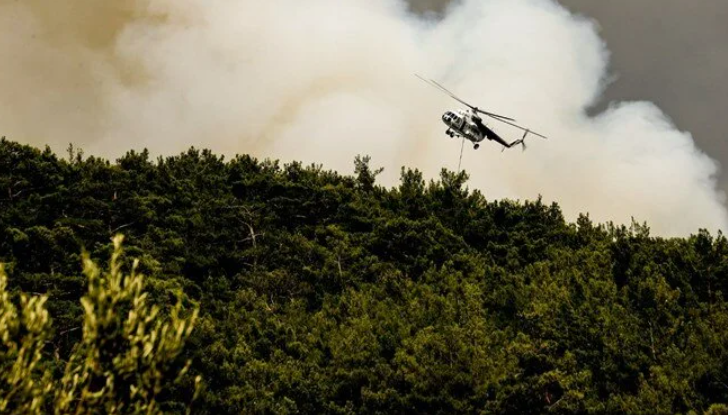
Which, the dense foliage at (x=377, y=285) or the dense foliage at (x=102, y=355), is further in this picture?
the dense foliage at (x=377, y=285)

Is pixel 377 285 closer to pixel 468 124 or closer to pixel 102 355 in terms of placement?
pixel 468 124

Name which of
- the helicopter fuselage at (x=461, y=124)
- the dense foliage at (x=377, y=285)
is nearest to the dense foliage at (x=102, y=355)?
the dense foliage at (x=377, y=285)

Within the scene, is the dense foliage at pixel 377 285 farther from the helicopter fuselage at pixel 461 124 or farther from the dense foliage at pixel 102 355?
the dense foliage at pixel 102 355

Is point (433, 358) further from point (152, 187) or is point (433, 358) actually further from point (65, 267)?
point (152, 187)

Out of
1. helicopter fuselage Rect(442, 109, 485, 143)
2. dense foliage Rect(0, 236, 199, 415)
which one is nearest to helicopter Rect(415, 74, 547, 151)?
helicopter fuselage Rect(442, 109, 485, 143)

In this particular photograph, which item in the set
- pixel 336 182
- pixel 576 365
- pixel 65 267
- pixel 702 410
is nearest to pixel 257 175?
pixel 336 182

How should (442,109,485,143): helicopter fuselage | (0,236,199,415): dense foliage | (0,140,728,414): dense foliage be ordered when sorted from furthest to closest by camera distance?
(442,109,485,143): helicopter fuselage < (0,140,728,414): dense foliage < (0,236,199,415): dense foliage

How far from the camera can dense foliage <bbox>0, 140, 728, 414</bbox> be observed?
4756 cm

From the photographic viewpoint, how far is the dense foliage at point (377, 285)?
156 ft

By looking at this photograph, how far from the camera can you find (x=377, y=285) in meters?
75.8

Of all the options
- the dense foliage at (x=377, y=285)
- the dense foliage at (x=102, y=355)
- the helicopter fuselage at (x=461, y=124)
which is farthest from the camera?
the helicopter fuselage at (x=461, y=124)

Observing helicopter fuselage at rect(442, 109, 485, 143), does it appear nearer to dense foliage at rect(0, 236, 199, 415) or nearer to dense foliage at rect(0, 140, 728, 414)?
dense foliage at rect(0, 140, 728, 414)

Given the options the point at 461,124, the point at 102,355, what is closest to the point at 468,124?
the point at 461,124

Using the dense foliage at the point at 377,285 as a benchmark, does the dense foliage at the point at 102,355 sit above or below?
below
